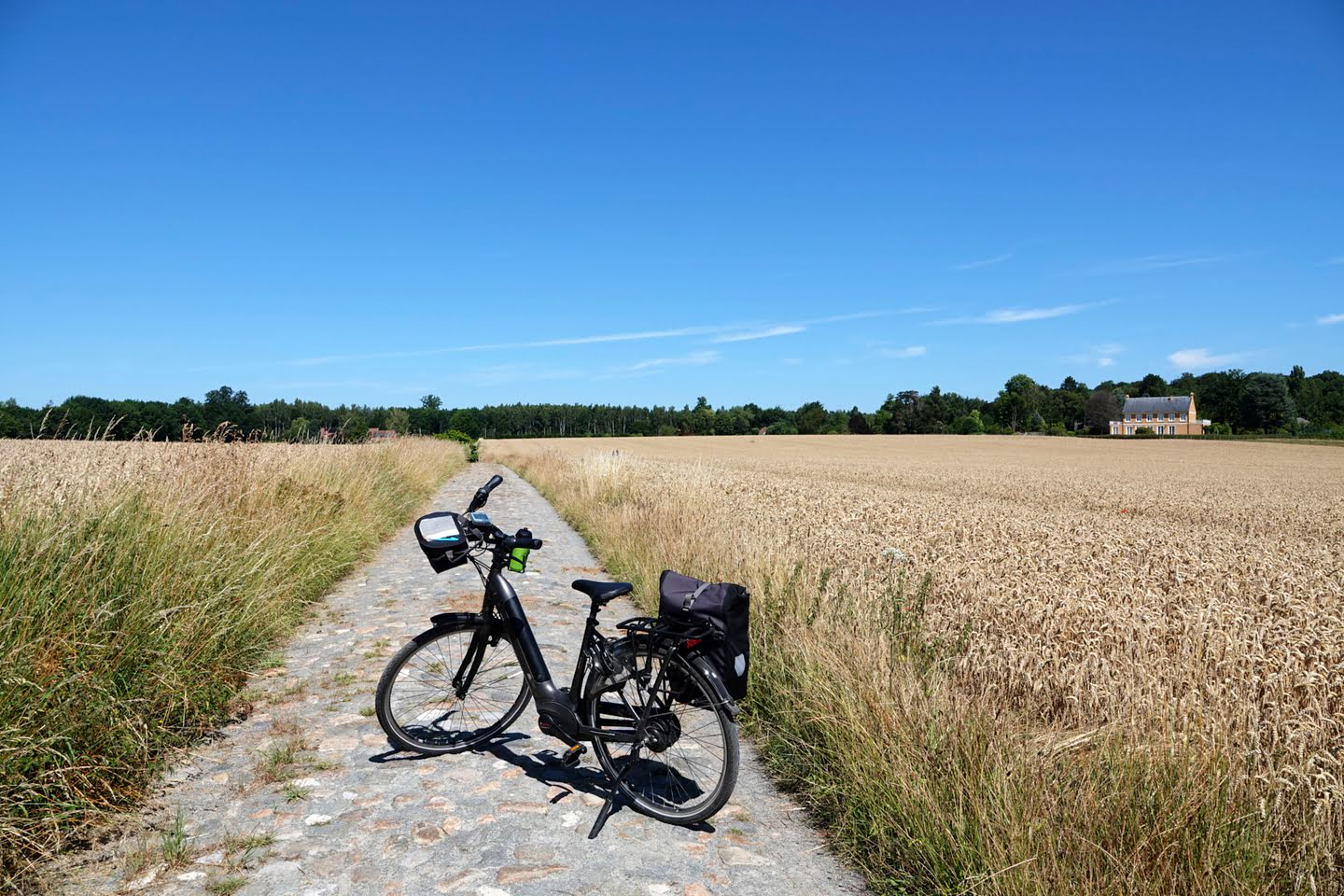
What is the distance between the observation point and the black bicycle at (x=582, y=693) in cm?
386

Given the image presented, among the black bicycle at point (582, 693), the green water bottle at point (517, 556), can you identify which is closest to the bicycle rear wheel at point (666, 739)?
the black bicycle at point (582, 693)

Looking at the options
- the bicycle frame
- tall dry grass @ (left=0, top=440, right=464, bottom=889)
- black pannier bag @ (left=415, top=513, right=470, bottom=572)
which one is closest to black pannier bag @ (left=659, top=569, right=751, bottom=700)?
the bicycle frame

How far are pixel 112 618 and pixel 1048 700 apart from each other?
5.84 m

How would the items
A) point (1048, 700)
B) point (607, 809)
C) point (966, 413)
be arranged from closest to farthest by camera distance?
point (607, 809) < point (1048, 700) < point (966, 413)

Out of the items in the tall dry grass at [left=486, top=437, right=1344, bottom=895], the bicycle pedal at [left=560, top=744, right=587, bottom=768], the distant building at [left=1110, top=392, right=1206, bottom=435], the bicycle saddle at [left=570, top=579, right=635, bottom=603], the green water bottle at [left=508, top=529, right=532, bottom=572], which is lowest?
the bicycle pedal at [left=560, top=744, right=587, bottom=768]

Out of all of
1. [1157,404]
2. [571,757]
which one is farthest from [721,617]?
[1157,404]

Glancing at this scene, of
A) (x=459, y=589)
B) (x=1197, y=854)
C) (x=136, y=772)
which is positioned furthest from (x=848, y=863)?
(x=459, y=589)

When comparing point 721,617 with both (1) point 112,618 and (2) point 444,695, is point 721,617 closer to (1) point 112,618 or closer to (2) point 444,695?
(2) point 444,695

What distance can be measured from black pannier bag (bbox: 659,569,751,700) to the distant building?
137 metres

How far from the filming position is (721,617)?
3.73m

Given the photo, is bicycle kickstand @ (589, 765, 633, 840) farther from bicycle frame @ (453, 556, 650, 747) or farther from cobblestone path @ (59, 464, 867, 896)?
bicycle frame @ (453, 556, 650, 747)

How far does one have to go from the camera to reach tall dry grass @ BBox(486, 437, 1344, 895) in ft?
9.21

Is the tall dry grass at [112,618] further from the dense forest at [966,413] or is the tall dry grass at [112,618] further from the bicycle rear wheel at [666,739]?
the dense forest at [966,413]

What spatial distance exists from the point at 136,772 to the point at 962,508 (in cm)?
1240
